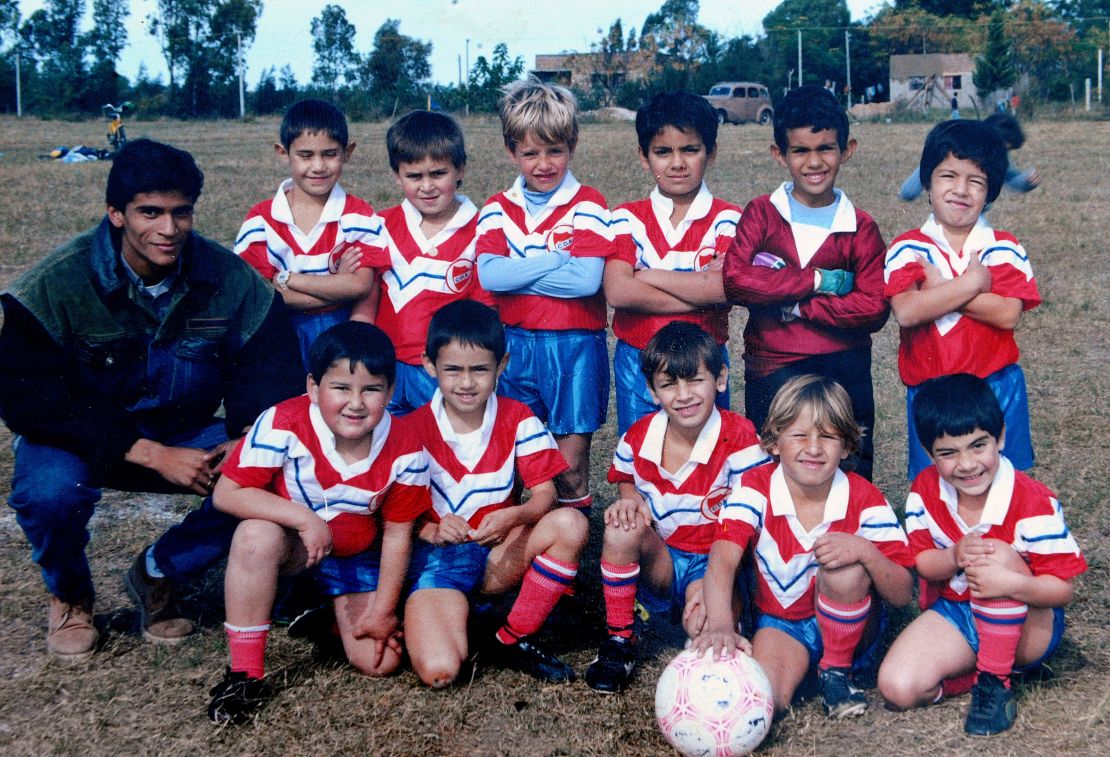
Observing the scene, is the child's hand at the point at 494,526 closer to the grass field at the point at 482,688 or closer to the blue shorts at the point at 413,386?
the grass field at the point at 482,688

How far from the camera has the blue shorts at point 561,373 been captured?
394 cm

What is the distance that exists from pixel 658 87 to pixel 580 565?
45524 millimetres

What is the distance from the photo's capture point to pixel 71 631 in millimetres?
3572

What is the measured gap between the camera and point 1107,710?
3.05 m

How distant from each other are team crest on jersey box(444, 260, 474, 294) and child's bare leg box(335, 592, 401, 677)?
1158 millimetres

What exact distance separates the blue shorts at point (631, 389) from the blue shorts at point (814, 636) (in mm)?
857

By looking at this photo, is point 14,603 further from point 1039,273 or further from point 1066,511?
point 1039,273

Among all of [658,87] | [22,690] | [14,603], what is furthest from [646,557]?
[658,87]

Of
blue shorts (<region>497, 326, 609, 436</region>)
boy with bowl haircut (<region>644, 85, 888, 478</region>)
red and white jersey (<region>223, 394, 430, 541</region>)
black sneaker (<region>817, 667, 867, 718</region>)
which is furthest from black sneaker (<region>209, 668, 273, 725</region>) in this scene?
boy with bowl haircut (<region>644, 85, 888, 478</region>)

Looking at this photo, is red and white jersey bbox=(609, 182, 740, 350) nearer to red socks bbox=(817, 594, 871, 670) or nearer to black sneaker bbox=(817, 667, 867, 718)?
red socks bbox=(817, 594, 871, 670)

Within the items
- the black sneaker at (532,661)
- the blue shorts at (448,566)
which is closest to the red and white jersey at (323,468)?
the blue shorts at (448,566)

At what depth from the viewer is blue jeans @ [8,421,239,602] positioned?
3451mm

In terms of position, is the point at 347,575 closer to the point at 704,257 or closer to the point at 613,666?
the point at 613,666

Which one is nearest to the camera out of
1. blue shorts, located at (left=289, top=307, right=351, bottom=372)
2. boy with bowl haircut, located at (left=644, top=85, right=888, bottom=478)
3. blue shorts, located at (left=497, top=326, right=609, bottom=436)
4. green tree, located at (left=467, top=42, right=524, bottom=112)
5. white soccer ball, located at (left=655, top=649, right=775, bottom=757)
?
white soccer ball, located at (left=655, top=649, right=775, bottom=757)
